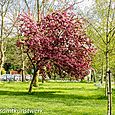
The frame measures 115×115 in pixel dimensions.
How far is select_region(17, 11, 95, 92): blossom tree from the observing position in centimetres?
2353

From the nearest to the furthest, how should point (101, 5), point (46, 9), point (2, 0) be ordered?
point (101, 5)
point (46, 9)
point (2, 0)

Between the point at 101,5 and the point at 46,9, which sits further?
the point at 46,9

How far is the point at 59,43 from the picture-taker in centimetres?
2384

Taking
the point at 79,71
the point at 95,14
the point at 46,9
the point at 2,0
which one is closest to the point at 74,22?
the point at 95,14

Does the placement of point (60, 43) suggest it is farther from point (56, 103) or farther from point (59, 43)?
point (56, 103)

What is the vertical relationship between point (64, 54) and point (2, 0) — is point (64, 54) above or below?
below

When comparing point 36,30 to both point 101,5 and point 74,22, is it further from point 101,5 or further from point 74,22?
point 101,5

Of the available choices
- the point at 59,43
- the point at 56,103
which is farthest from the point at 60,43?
the point at 56,103

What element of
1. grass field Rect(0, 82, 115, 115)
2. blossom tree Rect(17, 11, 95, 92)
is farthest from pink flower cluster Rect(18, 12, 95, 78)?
grass field Rect(0, 82, 115, 115)

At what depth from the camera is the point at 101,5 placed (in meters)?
23.3

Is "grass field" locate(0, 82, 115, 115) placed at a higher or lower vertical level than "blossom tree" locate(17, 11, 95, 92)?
lower

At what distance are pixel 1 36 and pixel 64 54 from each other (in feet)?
60.1

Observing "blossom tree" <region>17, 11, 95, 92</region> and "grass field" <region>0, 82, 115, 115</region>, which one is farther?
"blossom tree" <region>17, 11, 95, 92</region>

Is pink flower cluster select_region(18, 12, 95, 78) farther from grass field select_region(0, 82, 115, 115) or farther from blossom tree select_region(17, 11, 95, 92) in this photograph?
grass field select_region(0, 82, 115, 115)
